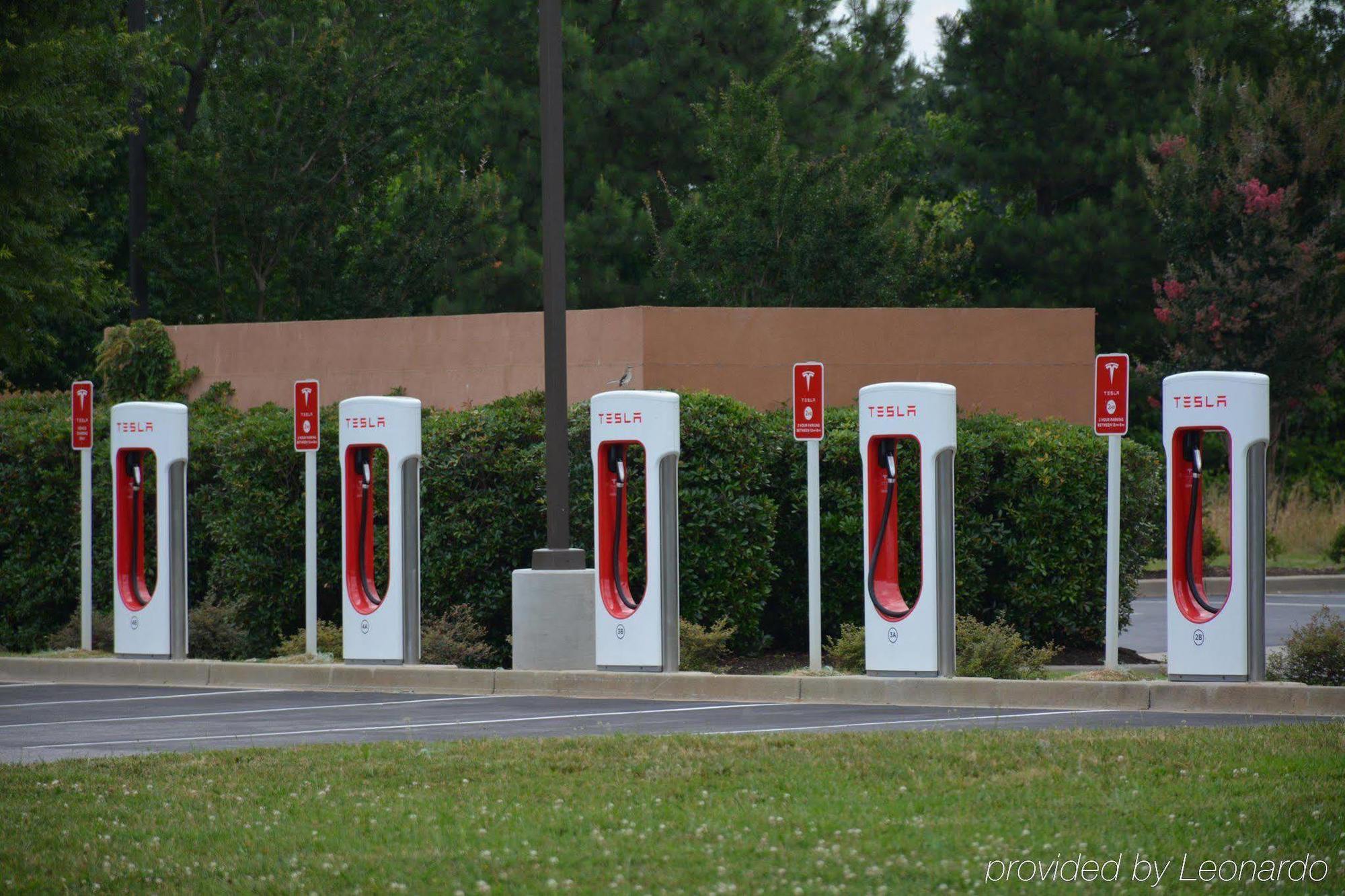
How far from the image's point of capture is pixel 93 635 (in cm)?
1728

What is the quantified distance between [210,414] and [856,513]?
24.7 feet

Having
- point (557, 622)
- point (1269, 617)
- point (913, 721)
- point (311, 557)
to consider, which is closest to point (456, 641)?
point (311, 557)

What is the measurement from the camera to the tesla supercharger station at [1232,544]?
39.9 ft

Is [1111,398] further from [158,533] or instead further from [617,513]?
[158,533]

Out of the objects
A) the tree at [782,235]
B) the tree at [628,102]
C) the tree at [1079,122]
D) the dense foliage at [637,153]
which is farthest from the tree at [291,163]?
the tree at [1079,122]

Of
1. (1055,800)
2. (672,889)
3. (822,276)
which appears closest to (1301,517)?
(822,276)

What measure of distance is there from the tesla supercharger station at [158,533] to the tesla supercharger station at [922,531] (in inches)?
237

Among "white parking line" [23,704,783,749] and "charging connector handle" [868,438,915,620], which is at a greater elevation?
"charging connector handle" [868,438,915,620]

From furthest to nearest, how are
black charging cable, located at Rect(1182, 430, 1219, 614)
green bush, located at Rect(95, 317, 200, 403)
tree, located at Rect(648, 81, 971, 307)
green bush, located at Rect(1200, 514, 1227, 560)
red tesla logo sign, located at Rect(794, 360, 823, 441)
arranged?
1. tree, located at Rect(648, 81, 971, 307)
2. green bush, located at Rect(1200, 514, 1227, 560)
3. green bush, located at Rect(95, 317, 200, 403)
4. red tesla logo sign, located at Rect(794, 360, 823, 441)
5. black charging cable, located at Rect(1182, 430, 1219, 614)

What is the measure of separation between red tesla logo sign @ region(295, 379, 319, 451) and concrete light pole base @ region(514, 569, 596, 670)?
7.79 ft

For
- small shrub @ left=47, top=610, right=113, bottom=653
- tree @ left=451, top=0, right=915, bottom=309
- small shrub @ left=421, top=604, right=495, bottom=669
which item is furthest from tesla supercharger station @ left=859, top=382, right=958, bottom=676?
tree @ left=451, top=0, right=915, bottom=309

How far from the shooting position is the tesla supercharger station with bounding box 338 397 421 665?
14625mm

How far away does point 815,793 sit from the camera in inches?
323

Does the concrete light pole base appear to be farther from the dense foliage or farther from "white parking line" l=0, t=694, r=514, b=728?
the dense foliage
